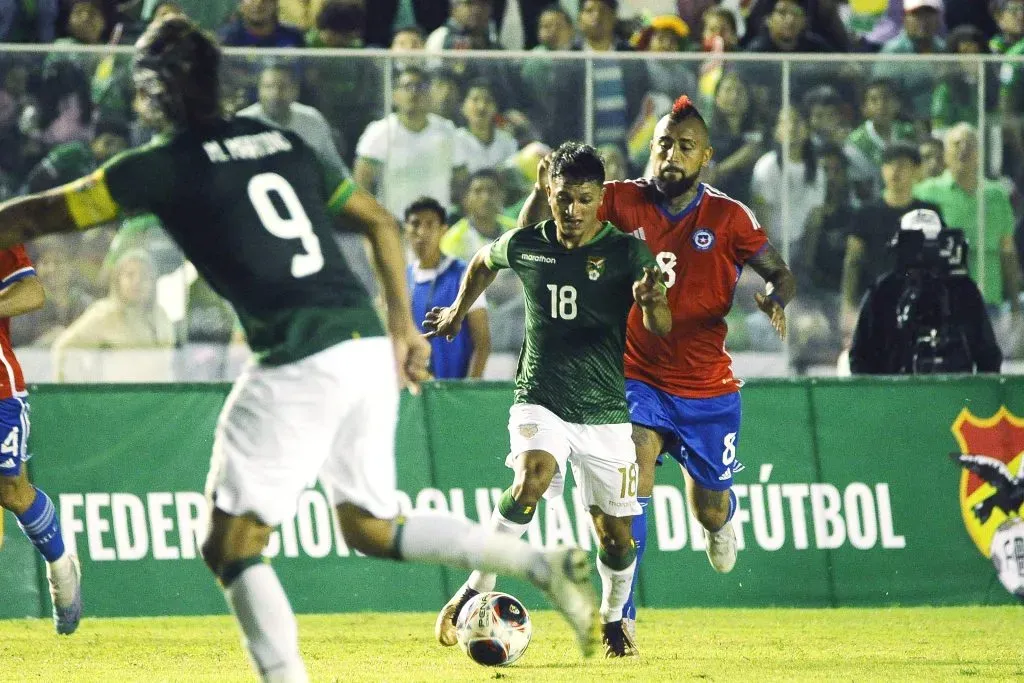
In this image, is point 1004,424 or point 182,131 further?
point 1004,424

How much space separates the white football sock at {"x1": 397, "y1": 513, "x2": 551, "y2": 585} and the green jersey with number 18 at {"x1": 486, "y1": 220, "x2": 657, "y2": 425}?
7.37 ft

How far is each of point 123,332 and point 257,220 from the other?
650cm

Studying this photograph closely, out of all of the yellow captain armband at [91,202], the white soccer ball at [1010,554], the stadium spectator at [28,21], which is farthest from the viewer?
the stadium spectator at [28,21]

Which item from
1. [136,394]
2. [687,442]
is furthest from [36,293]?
[687,442]

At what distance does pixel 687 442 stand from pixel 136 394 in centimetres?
388

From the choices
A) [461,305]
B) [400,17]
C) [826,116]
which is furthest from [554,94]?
[461,305]

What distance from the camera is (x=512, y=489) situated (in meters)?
8.92

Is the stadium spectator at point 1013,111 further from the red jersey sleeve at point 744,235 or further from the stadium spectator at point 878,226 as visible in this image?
the red jersey sleeve at point 744,235

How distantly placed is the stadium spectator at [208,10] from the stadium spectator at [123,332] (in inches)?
107

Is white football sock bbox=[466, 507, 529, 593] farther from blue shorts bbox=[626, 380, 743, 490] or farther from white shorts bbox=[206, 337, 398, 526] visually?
white shorts bbox=[206, 337, 398, 526]

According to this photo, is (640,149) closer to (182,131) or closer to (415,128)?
(415,128)

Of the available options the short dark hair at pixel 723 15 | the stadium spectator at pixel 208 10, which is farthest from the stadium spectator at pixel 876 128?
the stadium spectator at pixel 208 10

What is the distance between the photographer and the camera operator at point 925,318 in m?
12.5

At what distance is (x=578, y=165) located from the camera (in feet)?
28.3
